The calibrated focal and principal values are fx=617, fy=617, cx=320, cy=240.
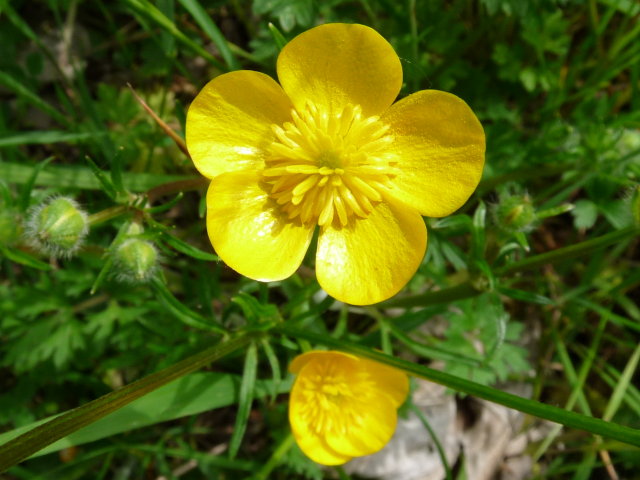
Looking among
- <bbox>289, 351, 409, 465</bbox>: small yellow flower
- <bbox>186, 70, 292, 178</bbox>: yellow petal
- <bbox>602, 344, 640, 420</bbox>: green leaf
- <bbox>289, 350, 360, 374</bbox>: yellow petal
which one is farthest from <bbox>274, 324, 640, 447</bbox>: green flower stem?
<bbox>602, 344, 640, 420</bbox>: green leaf

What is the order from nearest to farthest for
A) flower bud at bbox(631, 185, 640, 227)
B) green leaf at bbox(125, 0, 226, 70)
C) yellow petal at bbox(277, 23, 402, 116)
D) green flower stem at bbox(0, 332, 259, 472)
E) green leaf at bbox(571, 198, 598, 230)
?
1. green flower stem at bbox(0, 332, 259, 472)
2. yellow petal at bbox(277, 23, 402, 116)
3. flower bud at bbox(631, 185, 640, 227)
4. green leaf at bbox(125, 0, 226, 70)
5. green leaf at bbox(571, 198, 598, 230)

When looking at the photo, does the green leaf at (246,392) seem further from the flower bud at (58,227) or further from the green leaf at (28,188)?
the green leaf at (28,188)

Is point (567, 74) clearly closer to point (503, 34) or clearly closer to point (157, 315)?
point (503, 34)

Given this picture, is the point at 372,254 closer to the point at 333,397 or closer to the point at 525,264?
the point at 525,264

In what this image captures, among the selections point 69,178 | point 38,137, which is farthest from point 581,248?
point 38,137

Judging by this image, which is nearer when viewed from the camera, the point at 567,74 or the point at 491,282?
the point at 491,282

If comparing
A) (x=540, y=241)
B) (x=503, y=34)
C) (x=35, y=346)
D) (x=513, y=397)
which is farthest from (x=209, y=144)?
(x=540, y=241)

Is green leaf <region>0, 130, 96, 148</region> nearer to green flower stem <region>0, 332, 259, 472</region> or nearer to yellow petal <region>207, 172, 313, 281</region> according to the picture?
yellow petal <region>207, 172, 313, 281</region>
